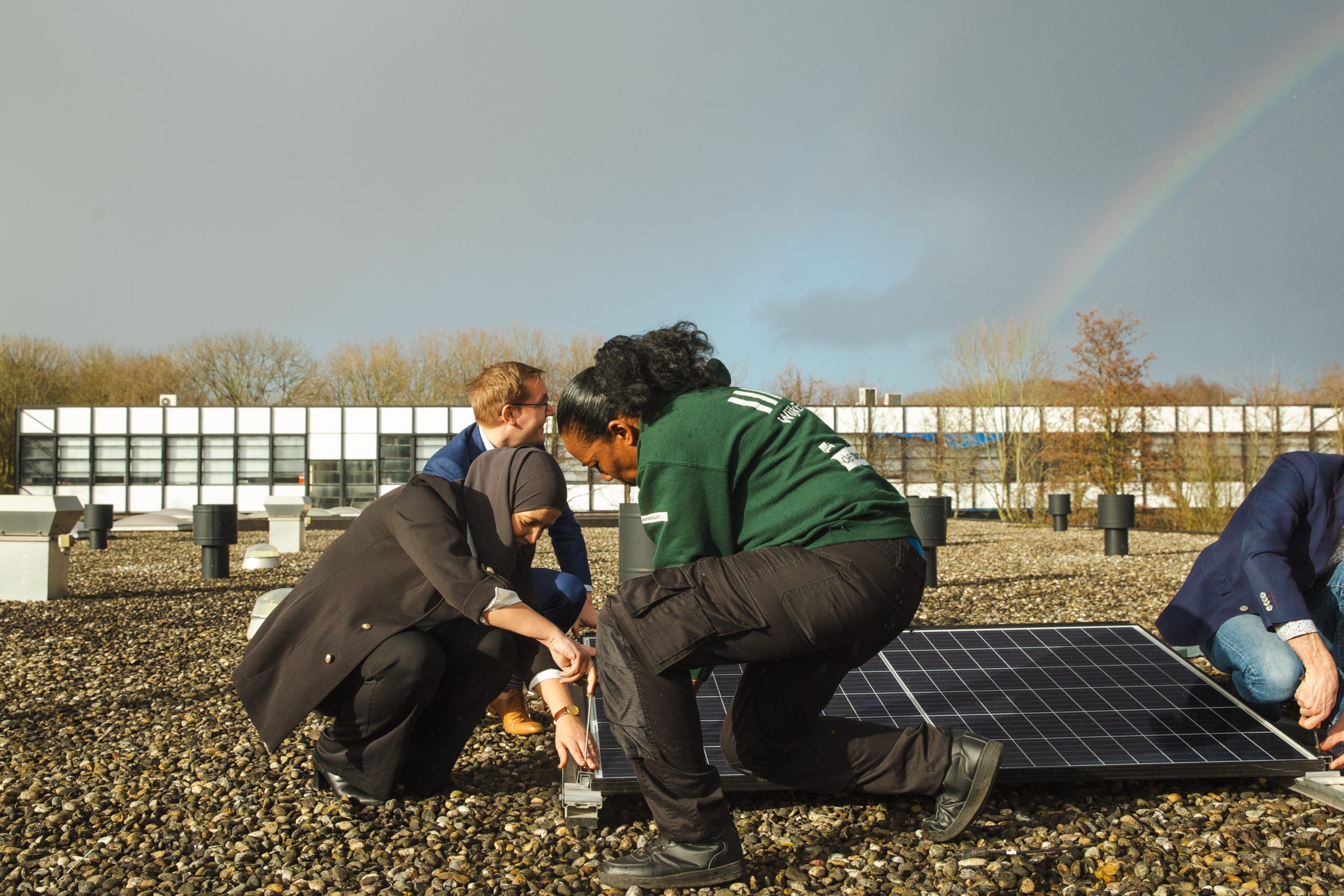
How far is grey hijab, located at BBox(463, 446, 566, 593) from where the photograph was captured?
9.70 feet

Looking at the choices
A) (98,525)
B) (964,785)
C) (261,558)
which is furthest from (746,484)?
(98,525)

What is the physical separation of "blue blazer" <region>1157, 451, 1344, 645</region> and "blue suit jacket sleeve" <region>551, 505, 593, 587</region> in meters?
2.40

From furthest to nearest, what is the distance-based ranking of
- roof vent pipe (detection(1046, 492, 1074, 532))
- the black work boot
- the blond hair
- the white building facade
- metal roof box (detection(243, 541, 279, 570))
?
1. the white building facade
2. roof vent pipe (detection(1046, 492, 1074, 532))
3. metal roof box (detection(243, 541, 279, 570))
4. the blond hair
5. the black work boot

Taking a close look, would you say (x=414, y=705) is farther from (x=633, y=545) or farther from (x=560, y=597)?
(x=633, y=545)

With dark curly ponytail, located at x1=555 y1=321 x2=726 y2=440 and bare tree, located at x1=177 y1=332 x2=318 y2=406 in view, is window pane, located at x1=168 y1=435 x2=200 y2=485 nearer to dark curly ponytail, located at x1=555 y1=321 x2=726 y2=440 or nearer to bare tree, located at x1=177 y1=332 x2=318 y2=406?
bare tree, located at x1=177 y1=332 x2=318 y2=406

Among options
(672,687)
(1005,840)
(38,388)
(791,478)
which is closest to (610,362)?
(791,478)

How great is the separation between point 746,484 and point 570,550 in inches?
82.2

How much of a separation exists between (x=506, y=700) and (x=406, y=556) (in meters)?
1.48

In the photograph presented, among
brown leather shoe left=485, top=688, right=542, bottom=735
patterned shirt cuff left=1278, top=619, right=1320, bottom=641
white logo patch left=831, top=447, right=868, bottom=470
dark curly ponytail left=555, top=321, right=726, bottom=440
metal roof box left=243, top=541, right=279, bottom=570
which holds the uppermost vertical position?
dark curly ponytail left=555, top=321, right=726, bottom=440

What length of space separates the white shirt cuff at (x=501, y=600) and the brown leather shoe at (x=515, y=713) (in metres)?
1.52

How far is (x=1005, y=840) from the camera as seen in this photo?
9.05ft

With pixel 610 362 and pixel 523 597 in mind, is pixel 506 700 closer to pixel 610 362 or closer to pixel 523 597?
pixel 523 597

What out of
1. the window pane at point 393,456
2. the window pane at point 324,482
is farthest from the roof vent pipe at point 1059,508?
the window pane at point 324,482

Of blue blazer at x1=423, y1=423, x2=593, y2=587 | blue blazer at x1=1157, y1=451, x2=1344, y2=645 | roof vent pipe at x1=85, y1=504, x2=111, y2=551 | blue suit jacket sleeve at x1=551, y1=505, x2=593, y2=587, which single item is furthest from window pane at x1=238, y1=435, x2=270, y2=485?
blue blazer at x1=1157, y1=451, x2=1344, y2=645
